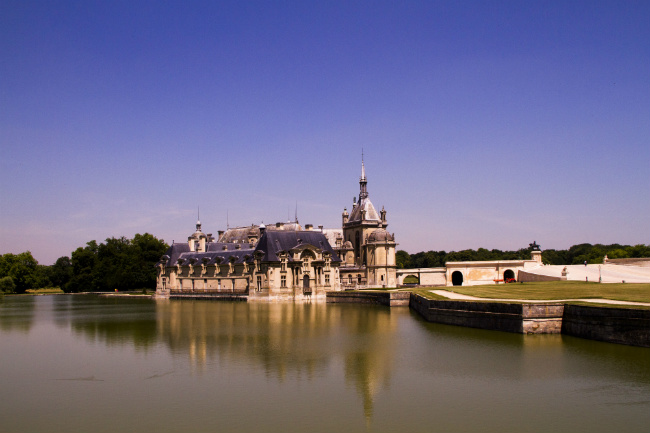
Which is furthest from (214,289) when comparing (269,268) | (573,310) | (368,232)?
(573,310)

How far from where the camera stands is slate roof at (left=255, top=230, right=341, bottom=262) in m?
62.8

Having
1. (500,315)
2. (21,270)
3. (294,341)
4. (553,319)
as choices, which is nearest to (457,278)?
(500,315)

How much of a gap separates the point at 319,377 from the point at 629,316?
14438 millimetres

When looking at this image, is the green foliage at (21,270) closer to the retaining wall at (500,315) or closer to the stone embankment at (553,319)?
the retaining wall at (500,315)

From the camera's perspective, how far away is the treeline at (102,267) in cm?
8925

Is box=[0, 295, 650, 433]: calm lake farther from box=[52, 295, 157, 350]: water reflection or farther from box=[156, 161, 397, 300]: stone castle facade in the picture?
box=[156, 161, 397, 300]: stone castle facade

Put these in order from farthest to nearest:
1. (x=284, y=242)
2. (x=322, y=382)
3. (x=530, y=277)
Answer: (x=530, y=277) < (x=284, y=242) < (x=322, y=382)

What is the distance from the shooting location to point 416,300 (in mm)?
50062

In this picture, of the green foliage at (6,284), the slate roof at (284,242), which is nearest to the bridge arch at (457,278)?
the slate roof at (284,242)

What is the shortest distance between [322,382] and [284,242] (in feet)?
142

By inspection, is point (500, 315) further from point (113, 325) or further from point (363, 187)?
point (363, 187)

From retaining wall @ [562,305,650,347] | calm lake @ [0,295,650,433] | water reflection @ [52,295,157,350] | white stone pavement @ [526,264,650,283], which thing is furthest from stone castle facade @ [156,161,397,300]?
retaining wall @ [562,305,650,347]

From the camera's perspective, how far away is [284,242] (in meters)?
64.9

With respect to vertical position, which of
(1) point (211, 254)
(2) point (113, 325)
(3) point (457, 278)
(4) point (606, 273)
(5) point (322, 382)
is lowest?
(5) point (322, 382)
